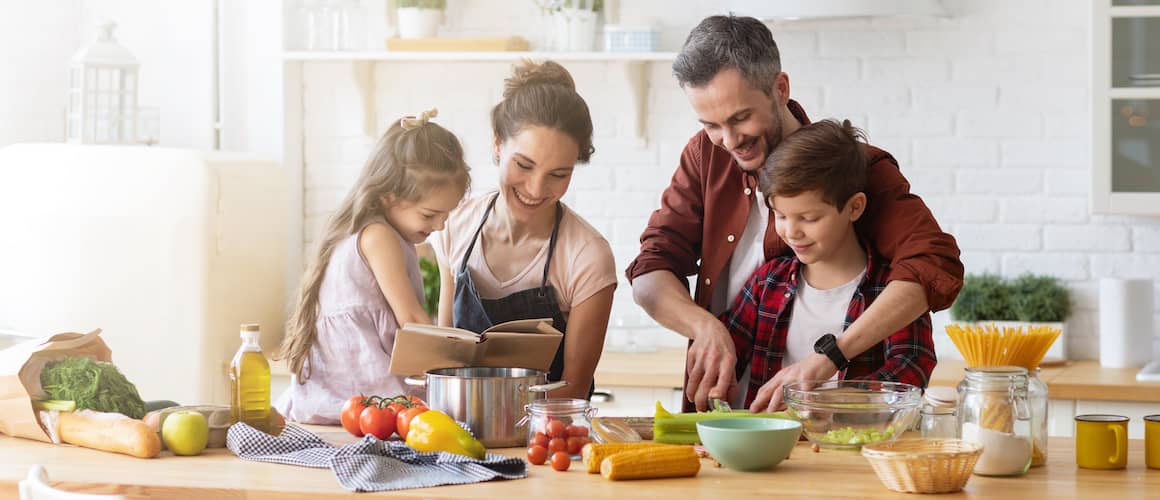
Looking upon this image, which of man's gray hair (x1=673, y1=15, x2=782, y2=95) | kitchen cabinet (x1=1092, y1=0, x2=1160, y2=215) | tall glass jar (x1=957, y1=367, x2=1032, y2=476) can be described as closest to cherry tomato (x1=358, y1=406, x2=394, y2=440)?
man's gray hair (x1=673, y1=15, x2=782, y2=95)

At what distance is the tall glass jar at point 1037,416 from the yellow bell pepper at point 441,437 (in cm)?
87

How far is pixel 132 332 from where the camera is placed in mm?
4113

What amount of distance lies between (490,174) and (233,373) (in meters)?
2.45

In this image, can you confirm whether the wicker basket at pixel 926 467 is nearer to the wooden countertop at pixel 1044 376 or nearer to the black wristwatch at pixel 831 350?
the black wristwatch at pixel 831 350

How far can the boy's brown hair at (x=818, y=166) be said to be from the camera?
2459mm

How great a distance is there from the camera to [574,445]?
6.97ft

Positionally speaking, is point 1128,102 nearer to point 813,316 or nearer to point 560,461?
point 813,316

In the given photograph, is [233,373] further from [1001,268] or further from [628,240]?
[1001,268]

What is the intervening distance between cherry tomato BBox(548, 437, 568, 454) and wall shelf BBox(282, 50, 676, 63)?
229cm

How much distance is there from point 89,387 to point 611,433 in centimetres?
94

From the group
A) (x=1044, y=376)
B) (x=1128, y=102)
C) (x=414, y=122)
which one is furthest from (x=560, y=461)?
(x=1128, y=102)

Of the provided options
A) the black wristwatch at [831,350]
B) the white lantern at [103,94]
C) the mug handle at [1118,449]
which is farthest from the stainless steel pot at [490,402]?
the white lantern at [103,94]

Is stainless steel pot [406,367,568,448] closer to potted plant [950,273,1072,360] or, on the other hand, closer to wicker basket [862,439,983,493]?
wicker basket [862,439,983,493]

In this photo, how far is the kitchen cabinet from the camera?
12.7 ft
